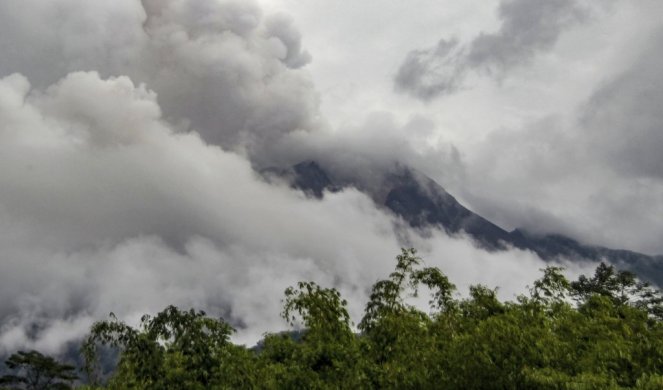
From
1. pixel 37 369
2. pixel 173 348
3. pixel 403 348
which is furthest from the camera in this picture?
pixel 37 369

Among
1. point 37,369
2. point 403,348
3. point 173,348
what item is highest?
point 403,348

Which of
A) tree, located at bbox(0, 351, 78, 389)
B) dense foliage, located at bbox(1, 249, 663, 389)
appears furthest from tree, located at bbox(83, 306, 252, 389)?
tree, located at bbox(0, 351, 78, 389)

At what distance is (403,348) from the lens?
24938 millimetres

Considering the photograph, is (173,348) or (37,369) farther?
(37,369)

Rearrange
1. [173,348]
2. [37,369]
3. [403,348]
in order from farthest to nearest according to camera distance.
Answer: [37,369] → [403,348] → [173,348]

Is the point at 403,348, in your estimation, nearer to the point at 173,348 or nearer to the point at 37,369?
the point at 173,348

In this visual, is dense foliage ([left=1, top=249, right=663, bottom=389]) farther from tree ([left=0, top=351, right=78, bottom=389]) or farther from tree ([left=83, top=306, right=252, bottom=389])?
tree ([left=0, top=351, right=78, bottom=389])

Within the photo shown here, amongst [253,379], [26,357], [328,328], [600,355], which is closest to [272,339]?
[328,328]

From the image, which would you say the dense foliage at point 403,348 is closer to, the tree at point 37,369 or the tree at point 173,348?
the tree at point 173,348

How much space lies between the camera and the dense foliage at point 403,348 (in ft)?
60.1

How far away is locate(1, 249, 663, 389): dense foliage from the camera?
1831cm

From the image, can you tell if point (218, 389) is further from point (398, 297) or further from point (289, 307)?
point (398, 297)

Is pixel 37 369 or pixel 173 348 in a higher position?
pixel 37 369

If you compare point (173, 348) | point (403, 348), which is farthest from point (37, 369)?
point (403, 348)
